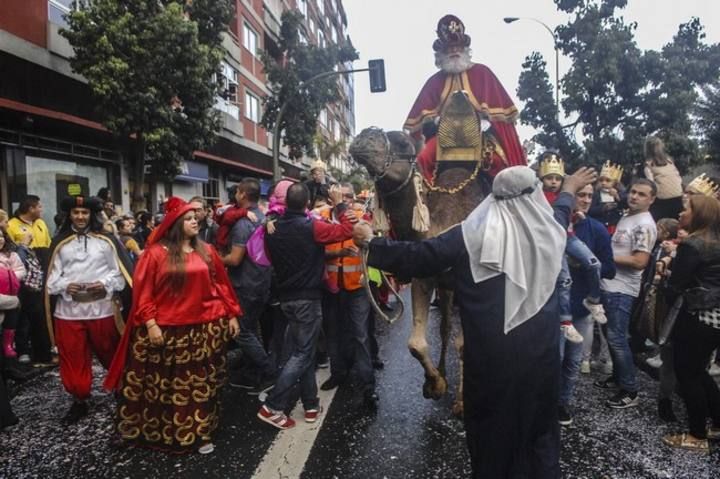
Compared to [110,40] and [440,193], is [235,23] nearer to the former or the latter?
[110,40]

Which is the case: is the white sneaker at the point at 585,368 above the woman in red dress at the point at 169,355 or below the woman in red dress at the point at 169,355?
below

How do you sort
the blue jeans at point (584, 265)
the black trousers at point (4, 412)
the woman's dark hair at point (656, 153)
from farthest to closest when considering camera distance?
the woman's dark hair at point (656, 153), the blue jeans at point (584, 265), the black trousers at point (4, 412)

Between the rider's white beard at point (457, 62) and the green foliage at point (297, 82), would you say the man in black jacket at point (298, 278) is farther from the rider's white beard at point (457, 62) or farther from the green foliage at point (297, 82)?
the green foliage at point (297, 82)

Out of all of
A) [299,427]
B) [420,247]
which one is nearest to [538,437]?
[420,247]

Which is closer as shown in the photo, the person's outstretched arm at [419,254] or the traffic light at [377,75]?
the person's outstretched arm at [419,254]

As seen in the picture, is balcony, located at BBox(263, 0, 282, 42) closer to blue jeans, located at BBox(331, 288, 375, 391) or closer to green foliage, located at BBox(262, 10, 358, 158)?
green foliage, located at BBox(262, 10, 358, 158)

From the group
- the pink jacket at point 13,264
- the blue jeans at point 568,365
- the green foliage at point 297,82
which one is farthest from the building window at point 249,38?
the blue jeans at point 568,365

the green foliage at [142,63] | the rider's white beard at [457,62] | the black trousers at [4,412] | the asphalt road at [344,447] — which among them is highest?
the green foliage at [142,63]

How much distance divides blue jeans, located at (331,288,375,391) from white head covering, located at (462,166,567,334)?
2.33m

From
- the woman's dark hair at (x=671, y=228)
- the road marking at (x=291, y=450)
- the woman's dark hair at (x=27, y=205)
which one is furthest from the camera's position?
the woman's dark hair at (x=27, y=205)

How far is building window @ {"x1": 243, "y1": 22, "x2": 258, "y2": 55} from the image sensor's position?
25.3 meters

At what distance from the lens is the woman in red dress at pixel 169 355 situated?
150 inches

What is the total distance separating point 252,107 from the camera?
26.4m

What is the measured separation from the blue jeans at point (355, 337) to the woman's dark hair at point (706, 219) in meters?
2.58
